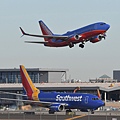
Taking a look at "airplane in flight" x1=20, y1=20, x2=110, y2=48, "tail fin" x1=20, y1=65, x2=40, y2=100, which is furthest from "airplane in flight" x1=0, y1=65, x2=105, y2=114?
"airplane in flight" x1=20, y1=20, x2=110, y2=48

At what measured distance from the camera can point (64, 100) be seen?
436 ft

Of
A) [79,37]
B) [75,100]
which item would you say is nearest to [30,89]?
[75,100]

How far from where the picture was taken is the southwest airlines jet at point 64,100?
12744cm

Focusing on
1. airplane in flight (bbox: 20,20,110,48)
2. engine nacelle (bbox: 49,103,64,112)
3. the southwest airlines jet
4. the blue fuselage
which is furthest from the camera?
engine nacelle (bbox: 49,103,64,112)

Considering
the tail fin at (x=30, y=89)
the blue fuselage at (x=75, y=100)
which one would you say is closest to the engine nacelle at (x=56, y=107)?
the blue fuselage at (x=75, y=100)

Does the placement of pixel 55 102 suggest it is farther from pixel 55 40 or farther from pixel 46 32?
pixel 55 40

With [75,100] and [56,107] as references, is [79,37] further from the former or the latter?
[56,107]

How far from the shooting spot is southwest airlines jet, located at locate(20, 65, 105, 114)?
127438 millimetres

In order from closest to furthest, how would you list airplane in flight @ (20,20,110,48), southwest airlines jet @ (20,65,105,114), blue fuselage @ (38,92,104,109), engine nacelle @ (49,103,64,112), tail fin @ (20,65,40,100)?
airplane in flight @ (20,20,110,48) < blue fuselage @ (38,92,104,109) < southwest airlines jet @ (20,65,105,114) < engine nacelle @ (49,103,64,112) < tail fin @ (20,65,40,100)

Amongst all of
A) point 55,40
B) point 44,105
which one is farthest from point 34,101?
point 55,40

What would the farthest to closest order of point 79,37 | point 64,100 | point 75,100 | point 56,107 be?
point 64,100, point 56,107, point 75,100, point 79,37

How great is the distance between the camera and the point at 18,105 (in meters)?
168

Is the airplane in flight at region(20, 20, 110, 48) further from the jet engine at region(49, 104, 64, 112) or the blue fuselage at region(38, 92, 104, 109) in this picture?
the jet engine at region(49, 104, 64, 112)

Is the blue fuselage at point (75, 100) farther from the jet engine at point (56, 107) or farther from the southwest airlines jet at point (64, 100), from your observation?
the jet engine at point (56, 107)
